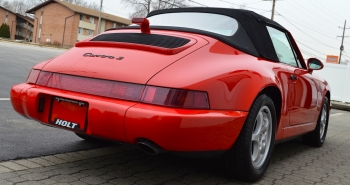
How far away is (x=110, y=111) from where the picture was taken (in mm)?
2650

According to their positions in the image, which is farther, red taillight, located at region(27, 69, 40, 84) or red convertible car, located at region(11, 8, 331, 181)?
red taillight, located at region(27, 69, 40, 84)

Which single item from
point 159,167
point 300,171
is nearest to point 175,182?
point 159,167

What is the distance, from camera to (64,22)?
235ft

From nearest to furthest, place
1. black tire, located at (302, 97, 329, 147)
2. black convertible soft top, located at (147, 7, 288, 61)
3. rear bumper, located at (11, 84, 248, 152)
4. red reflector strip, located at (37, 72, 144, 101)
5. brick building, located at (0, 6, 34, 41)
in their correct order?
rear bumper, located at (11, 84, 248, 152)
red reflector strip, located at (37, 72, 144, 101)
black convertible soft top, located at (147, 7, 288, 61)
black tire, located at (302, 97, 329, 147)
brick building, located at (0, 6, 34, 41)

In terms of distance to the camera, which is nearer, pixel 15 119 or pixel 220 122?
pixel 220 122

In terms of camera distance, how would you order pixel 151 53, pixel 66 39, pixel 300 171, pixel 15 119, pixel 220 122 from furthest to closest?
1. pixel 66 39
2. pixel 15 119
3. pixel 300 171
4. pixel 151 53
5. pixel 220 122

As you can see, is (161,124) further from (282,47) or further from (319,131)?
(319,131)

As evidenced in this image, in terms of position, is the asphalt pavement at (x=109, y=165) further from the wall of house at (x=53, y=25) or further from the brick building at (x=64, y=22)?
the wall of house at (x=53, y=25)

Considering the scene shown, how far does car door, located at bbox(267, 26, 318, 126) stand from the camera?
399cm

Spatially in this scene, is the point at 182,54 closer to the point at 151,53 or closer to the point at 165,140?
the point at 151,53

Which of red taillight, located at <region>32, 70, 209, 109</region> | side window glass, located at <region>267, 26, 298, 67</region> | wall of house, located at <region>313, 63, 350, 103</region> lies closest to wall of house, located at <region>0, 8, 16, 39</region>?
wall of house, located at <region>313, 63, 350, 103</region>

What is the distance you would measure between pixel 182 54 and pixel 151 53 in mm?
231

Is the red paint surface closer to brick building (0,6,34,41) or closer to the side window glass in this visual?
the side window glass

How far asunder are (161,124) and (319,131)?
11.5ft
